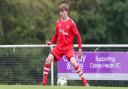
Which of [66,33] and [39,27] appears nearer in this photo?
[66,33]

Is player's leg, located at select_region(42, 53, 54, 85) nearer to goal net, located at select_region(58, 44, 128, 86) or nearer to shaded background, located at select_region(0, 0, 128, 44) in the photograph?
goal net, located at select_region(58, 44, 128, 86)

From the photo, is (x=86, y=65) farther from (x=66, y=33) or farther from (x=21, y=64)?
(x=66, y=33)

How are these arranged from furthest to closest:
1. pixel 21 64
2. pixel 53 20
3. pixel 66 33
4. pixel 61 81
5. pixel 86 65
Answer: pixel 53 20 < pixel 21 64 < pixel 86 65 < pixel 61 81 < pixel 66 33

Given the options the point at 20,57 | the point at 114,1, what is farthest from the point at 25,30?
the point at 20,57

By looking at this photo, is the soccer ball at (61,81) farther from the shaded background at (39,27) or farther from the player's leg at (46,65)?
the player's leg at (46,65)

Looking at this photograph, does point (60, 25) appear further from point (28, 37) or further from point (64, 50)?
point (28, 37)

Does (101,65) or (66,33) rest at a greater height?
(66,33)

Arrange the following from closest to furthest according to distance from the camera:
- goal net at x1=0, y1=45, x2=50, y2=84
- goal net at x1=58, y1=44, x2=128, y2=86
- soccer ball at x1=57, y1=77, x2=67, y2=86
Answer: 1. soccer ball at x1=57, y1=77, x2=67, y2=86
2. goal net at x1=58, y1=44, x2=128, y2=86
3. goal net at x1=0, y1=45, x2=50, y2=84

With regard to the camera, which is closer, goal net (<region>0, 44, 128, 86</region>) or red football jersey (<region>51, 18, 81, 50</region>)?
red football jersey (<region>51, 18, 81, 50</region>)

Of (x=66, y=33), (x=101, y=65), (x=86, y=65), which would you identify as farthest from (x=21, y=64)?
(x=66, y=33)

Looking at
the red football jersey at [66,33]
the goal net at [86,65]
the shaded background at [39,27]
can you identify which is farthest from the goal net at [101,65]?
the red football jersey at [66,33]

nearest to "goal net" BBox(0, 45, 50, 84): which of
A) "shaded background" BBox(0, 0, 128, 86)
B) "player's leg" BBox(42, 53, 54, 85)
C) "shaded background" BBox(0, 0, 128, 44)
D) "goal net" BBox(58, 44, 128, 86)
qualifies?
"shaded background" BBox(0, 0, 128, 86)

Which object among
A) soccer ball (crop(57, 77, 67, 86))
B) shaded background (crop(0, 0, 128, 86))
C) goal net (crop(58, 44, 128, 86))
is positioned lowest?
soccer ball (crop(57, 77, 67, 86))

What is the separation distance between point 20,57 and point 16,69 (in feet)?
1.31
